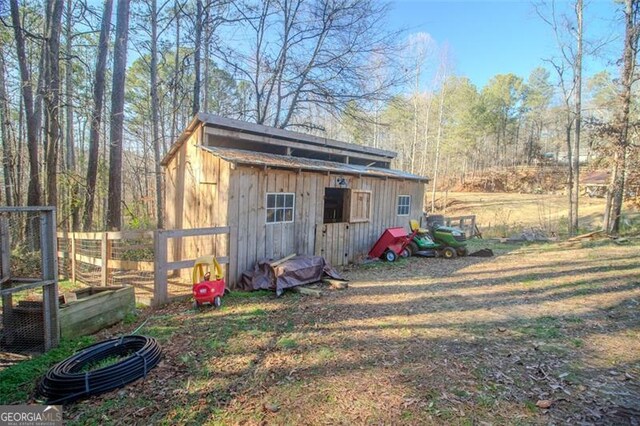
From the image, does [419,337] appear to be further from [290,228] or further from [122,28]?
[122,28]

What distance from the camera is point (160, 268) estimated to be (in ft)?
18.6

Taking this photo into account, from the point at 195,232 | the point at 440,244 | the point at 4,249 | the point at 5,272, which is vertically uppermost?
the point at 195,232

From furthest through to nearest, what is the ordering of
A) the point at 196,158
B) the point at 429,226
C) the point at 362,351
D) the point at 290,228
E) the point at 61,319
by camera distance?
the point at 429,226, the point at 290,228, the point at 196,158, the point at 61,319, the point at 362,351

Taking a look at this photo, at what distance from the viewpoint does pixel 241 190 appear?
6.92m

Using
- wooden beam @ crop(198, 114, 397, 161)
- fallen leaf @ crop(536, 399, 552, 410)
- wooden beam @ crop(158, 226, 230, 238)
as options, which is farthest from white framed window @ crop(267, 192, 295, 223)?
fallen leaf @ crop(536, 399, 552, 410)

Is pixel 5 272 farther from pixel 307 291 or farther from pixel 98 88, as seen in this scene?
pixel 98 88

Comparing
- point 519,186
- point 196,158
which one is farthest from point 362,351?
point 519,186

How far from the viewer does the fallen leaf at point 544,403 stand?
2.91 m

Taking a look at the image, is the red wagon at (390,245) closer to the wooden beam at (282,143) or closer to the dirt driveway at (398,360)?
the wooden beam at (282,143)

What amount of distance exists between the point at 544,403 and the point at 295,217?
6067 mm

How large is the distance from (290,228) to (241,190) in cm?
169

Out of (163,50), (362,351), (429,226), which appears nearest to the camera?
(362,351)

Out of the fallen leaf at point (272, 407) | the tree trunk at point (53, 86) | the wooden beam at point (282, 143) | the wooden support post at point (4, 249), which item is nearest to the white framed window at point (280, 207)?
the wooden beam at point (282, 143)

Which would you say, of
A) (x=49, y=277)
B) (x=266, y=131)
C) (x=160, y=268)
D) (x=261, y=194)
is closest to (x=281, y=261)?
(x=261, y=194)
